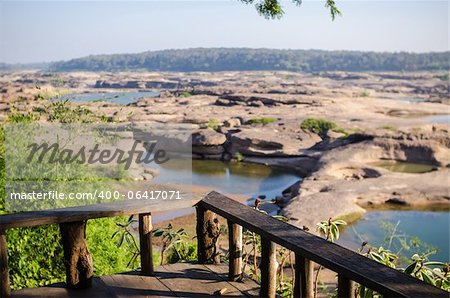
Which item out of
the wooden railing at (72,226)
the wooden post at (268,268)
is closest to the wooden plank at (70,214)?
the wooden railing at (72,226)

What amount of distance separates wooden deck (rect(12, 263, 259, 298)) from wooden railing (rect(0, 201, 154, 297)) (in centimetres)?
11

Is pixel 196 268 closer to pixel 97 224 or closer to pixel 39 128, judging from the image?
pixel 97 224

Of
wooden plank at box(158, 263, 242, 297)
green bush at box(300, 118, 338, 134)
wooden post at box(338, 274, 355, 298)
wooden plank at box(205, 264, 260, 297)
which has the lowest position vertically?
green bush at box(300, 118, 338, 134)

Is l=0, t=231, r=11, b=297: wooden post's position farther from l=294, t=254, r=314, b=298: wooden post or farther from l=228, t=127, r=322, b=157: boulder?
l=228, t=127, r=322, b=157: boulder

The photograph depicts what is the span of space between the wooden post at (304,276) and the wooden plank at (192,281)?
1.92ft

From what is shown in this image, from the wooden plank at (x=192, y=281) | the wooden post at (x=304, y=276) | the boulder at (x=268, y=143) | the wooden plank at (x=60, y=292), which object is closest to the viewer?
the wooden post at (x=304, y=276)

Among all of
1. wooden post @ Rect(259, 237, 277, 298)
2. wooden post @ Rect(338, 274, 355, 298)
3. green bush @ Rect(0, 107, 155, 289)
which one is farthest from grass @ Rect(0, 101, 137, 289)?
wooden post @ Rect(338, 274, 355, 298)

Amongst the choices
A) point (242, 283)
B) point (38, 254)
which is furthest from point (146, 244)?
point (38, 254)

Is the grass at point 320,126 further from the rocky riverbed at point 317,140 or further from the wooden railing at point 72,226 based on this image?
the wooden railing at point 72,226

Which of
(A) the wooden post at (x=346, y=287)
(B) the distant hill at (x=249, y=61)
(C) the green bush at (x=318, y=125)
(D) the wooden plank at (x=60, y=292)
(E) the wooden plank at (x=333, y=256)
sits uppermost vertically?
(B) the distant hill at (x=249, y=61)

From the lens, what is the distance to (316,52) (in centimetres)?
17388

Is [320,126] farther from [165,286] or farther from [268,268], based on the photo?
[268,268]

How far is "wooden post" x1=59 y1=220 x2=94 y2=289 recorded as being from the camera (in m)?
3.67

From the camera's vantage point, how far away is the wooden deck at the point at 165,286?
3.65 m
